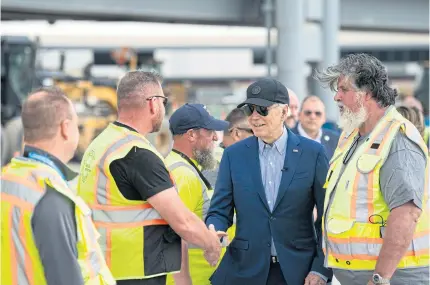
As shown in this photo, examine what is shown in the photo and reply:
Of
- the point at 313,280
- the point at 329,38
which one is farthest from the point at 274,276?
the point at 329,38

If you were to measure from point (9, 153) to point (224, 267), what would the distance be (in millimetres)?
13757

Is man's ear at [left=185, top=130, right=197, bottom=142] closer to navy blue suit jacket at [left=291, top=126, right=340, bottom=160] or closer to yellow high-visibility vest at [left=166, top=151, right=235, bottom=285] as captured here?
yellow high-visibility vest at [left=166, top=151, right=235, bottom=285]

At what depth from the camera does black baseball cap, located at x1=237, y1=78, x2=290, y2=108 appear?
621cm

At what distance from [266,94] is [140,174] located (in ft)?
4.18

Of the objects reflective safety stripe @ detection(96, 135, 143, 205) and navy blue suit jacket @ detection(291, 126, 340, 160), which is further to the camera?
navy blue suit jacket @ detection(291, 126, 340, 160)

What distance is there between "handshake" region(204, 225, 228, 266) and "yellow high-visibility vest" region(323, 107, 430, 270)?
2.06ft

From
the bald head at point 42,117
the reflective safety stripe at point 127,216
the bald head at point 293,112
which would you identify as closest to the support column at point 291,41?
the bald head at point 293,112

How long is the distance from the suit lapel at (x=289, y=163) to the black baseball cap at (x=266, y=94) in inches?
10.6

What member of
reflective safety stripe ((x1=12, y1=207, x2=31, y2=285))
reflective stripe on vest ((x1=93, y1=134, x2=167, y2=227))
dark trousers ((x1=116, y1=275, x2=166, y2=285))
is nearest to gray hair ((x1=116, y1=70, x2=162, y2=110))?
reflective stripe on vest ((x1=93, y1=134, x2=167, y2=227))

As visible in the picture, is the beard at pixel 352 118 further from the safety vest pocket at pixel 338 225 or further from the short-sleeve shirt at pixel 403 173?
the safety vest pocket at pixel 338 225

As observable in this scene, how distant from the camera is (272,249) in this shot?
6121 mm

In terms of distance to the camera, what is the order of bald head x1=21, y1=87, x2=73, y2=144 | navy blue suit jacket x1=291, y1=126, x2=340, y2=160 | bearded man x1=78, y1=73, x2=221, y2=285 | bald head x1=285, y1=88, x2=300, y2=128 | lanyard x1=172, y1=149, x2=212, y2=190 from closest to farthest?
bald head x1=21, y1=87, x2=73, y2=144 < bearded man x1=78, y1=73, x2=221, y2=285 < lanyard x1=172, y1=149, x2=212, y2=190 < navy blue suit jacket x1=291, y1=126, x2=340, y2=160 < bald head x1=285, y1=88, x2=300, y2=128

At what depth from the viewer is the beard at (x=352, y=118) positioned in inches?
220

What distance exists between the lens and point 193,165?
6.64 m
